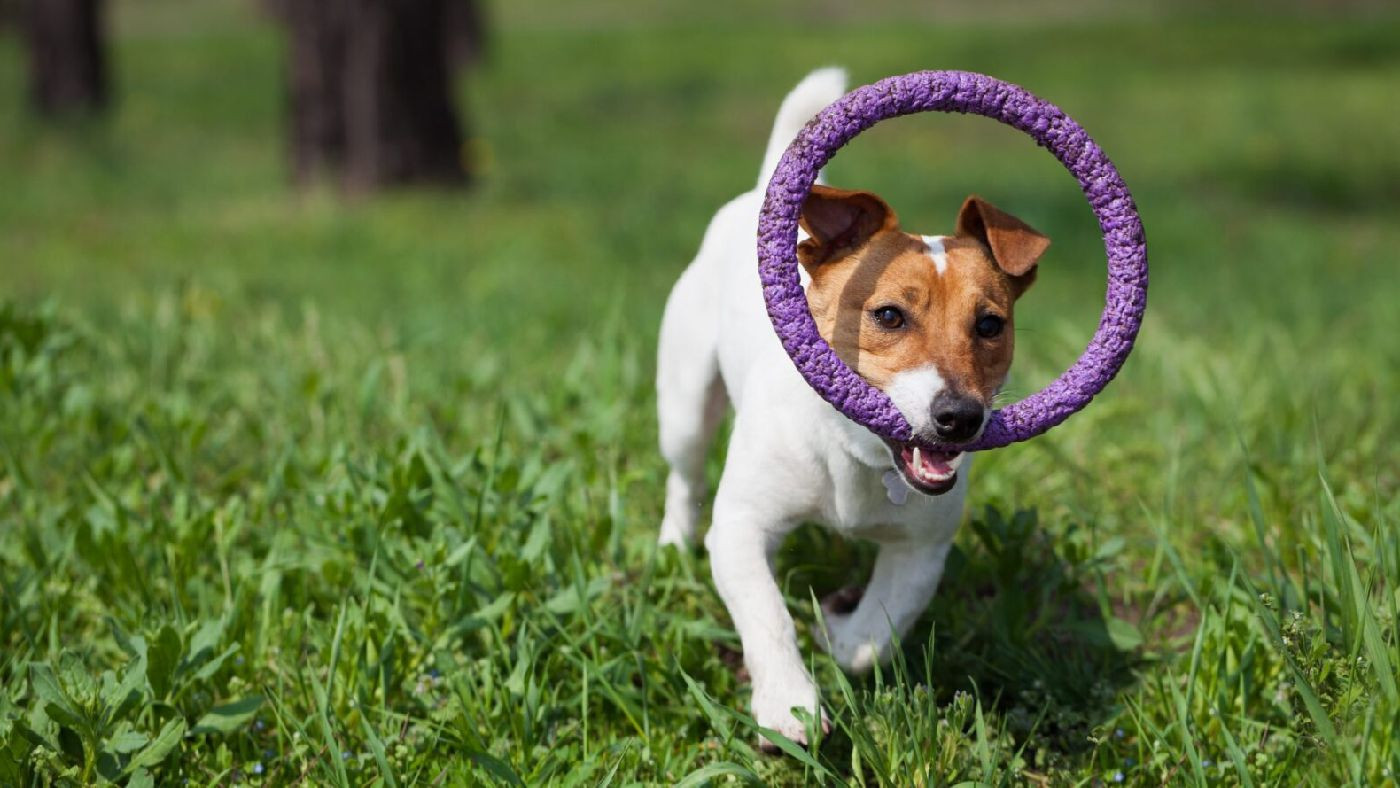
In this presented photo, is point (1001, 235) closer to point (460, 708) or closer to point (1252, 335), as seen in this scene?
point (460, 708)

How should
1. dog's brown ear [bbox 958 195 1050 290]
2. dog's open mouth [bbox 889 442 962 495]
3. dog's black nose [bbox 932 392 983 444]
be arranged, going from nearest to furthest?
1. dog's black nose [bbox 932 392 983 444]
2. dog's open mouth [bbox 889 442 962 495]
3. dog's brown ear [bbox 958 195 1050 290]

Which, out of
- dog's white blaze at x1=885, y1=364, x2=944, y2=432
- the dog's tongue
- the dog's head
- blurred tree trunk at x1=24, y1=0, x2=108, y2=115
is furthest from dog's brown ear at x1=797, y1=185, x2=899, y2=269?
blurred tree trunk at x1=24, y1=0, x2=108, y2=115

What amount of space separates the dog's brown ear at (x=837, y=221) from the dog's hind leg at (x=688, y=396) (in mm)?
703

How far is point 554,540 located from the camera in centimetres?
349

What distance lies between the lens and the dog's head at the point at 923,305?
8.29 ft

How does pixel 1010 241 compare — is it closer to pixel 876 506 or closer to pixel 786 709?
pixel 876 506

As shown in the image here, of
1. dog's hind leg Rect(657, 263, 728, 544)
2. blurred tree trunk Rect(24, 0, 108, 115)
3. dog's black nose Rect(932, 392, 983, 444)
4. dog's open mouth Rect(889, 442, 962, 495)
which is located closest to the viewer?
dog's black nose Rect(932, 392, 983, 444)

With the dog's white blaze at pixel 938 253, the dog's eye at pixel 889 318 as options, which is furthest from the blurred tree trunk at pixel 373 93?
the dog's eye at pixel 889 318

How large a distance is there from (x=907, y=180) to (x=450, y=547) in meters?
8.00

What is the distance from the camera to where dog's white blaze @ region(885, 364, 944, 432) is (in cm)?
249

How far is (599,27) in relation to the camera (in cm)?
2908

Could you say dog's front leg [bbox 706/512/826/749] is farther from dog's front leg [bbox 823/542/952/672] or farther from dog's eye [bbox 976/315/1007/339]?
dog's eye [bbox 976/315/1007/339]

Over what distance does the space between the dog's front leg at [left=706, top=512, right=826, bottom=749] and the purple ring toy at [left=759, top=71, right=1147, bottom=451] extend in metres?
0.53

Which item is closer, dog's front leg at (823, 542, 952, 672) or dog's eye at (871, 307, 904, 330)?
dog's eye at (871, 307, 904, 330)
